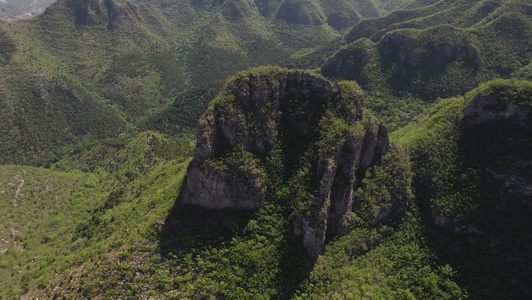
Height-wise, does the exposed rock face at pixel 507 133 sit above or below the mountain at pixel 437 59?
below

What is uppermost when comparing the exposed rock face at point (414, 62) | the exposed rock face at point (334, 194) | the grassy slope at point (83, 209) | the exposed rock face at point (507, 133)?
the exposed rock face at point (414, 62)

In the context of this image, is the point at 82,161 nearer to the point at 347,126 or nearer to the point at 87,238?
the point at 87,238

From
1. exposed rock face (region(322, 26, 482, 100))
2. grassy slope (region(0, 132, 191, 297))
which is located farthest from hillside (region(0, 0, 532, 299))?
exposed rock face (region(322, 26, 482, 100))

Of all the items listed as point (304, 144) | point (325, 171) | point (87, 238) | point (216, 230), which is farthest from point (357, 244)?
point (87, 238)

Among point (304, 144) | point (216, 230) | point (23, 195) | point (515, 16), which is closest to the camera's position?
point (216, 230)

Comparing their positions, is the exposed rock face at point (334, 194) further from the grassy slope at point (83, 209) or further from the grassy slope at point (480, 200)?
the grassy slope at point (83, 209)

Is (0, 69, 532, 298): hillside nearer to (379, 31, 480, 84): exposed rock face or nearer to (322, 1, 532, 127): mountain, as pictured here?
(322, 1, 532, 127): mountain

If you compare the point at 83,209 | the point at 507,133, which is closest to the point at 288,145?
the point at 507,133

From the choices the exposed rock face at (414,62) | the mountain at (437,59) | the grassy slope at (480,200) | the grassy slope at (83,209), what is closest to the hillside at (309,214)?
the grassy slope at (480,200)

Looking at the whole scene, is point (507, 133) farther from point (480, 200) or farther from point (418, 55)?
point (418, 55)
